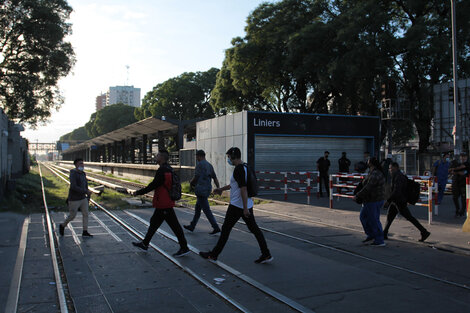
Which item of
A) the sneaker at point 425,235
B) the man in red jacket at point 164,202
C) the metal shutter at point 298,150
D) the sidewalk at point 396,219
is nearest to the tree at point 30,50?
the metal shutter at point 298,150

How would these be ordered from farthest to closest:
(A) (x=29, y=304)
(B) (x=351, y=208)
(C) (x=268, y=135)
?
(C) (x=268, y=135) < (B) (x=351, y=208) < (A) (x=29, y=304)

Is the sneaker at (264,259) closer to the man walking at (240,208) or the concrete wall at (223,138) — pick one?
the man walking at (240,208)

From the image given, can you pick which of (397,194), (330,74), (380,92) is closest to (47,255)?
(397,194)

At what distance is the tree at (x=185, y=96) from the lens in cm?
6097

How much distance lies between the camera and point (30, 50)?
1137 inches

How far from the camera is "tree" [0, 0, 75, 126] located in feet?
91.9

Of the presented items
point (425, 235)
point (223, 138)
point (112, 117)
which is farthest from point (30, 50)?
point (112, 117)

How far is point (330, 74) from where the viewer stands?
27828 mm

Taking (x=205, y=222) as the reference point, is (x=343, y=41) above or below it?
above

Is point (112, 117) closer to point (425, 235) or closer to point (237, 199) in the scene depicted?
point (425, 235)

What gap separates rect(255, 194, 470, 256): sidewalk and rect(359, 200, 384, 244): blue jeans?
0.86 meters

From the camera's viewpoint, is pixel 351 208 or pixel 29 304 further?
pixel 351 208

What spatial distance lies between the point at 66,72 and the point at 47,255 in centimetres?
2664

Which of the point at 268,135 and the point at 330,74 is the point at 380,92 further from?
the point at 268,135
